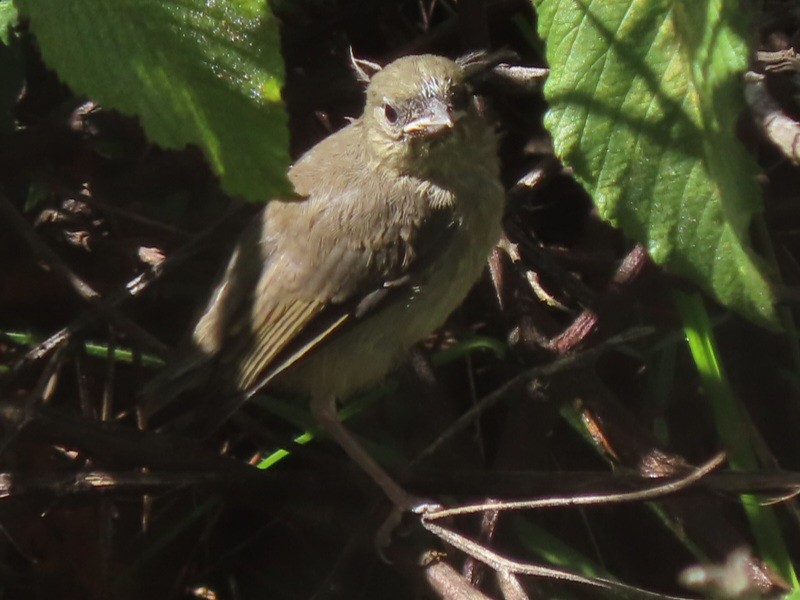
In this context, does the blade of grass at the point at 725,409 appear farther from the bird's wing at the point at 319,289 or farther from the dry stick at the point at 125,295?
the dry stick at the point at 125,295

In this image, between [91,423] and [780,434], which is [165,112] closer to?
[91,423]

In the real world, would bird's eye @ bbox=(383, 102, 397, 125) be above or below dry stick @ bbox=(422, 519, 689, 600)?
above

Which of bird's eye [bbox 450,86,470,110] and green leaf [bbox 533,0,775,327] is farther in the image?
bird's eye [bbox 450,86,470,110]

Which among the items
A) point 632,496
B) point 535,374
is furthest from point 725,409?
point 632,496

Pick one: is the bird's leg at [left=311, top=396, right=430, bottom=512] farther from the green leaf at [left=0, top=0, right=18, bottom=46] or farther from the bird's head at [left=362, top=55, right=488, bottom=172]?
the green leaf at [left=0, top=0, right=18, bottom=46]

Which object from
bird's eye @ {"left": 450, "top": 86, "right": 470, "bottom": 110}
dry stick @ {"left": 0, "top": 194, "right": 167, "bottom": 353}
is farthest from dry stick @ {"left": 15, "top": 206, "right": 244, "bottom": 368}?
bird's eye @ {"left": 450, "top": 86, "right": 470, "bottom": 110}

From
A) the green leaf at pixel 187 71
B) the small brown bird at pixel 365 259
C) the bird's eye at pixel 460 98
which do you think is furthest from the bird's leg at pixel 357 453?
the green leaf at pixel 187 71

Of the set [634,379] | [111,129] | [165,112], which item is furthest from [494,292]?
[165,112]
